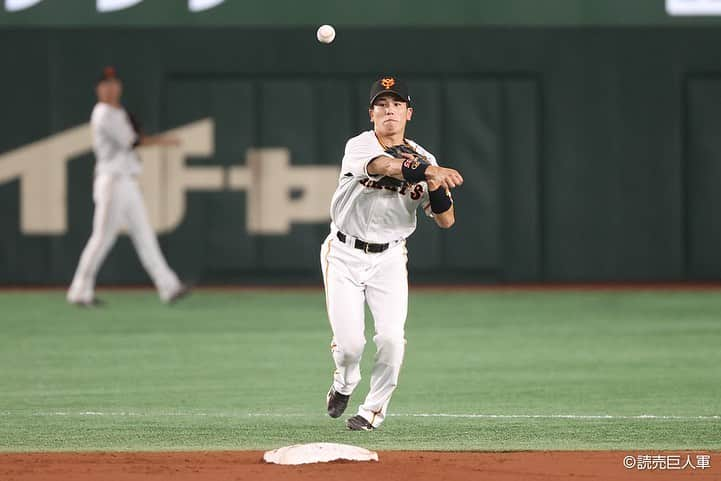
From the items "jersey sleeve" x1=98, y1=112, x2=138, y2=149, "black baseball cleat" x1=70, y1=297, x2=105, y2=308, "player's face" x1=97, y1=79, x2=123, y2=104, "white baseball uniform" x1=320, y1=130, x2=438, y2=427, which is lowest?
"black baseball cleat" x1=70, y1=297, x2=105, y2=308

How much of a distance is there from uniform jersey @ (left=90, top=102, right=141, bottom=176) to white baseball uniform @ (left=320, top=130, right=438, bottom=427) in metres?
7.56

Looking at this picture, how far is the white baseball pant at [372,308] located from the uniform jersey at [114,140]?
7586 millimetres

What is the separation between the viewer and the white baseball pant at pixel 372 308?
787 centimetres

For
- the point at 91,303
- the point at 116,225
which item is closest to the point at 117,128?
the point at 116,225

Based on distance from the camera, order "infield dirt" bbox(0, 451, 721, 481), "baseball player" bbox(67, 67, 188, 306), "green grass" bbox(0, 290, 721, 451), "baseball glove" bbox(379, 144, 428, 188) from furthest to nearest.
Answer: "baseball player" bbox(67, 67, 188, 306) → "green grass" bbox(0, 290, 721, 451) → "baseball glove" bbox(379, 144, 428, 188) → "infield dirt" bbox(0, 451, 721, 481)

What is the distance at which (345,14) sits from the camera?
17.8 m

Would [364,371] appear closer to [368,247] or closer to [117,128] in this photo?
[368,247]

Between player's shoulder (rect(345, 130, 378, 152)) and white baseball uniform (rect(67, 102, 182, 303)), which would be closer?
player's shoulder (rect(345, 130, 378, 152))

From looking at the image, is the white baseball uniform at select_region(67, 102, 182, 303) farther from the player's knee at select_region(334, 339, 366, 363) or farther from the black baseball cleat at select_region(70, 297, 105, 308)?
the player's knee at select_region(334, 339, 366, 363)

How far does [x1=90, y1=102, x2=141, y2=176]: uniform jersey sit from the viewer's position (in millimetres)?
15133

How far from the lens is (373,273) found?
7930mm

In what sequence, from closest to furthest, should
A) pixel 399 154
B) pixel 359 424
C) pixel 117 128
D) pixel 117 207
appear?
pixel 399 154, pixel 359 424, pixel 117 128, pixel 117 207

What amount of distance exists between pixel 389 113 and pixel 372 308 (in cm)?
102

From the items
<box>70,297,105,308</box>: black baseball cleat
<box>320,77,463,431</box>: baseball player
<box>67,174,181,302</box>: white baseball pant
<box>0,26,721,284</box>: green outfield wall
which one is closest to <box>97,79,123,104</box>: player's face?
<box>67,174,181,302</box>: white baseball pant
